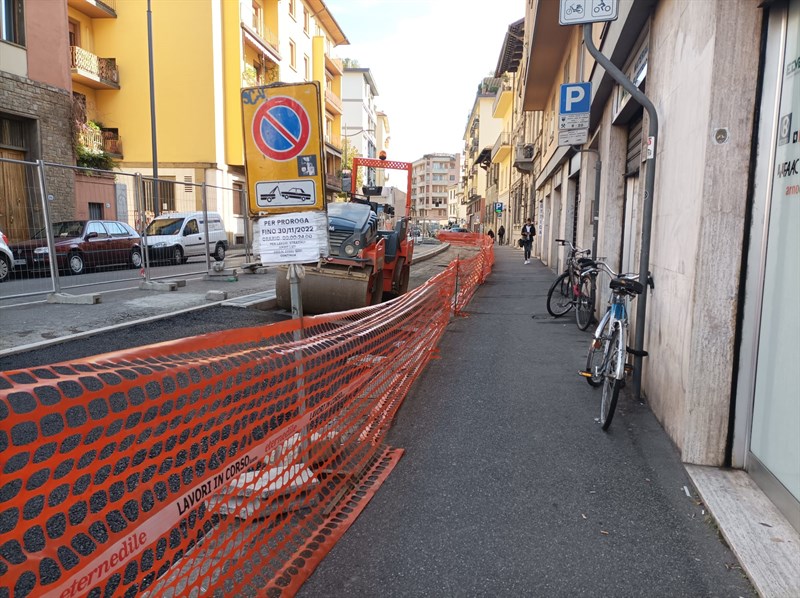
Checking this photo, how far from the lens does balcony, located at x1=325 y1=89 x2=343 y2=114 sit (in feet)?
145

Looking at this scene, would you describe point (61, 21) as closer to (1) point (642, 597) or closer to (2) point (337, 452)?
(2) point (337, 452)

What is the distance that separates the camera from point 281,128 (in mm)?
3518

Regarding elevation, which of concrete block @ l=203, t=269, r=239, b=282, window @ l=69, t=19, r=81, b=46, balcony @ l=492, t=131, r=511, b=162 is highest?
window @ l=69, t=19, r=81, b=46

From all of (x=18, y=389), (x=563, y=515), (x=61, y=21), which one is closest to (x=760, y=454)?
(x=563, y=515)

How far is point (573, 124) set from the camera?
880cm

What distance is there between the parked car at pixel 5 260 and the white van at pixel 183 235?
3273 millimetres

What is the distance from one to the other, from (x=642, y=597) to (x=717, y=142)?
2585mm

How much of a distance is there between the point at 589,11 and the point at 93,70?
28.3 m

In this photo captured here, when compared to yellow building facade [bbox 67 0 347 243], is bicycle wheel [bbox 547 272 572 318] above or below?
below

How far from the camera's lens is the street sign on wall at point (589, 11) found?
4.66 metres

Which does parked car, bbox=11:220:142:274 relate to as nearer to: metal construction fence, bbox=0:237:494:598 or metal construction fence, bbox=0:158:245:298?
metal construction fence, bbox=0:158:245:298

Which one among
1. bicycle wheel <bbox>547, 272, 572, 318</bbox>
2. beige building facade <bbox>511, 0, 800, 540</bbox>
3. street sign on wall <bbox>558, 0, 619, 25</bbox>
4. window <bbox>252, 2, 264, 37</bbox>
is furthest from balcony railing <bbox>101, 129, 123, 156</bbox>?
beige building facade <bbox>511, 0, 800, 540</bbox>

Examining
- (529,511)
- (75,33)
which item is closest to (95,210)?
(529,511)

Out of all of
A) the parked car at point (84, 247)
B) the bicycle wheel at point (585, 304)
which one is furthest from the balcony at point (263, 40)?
the bicycle wheel at point (585, 304)
